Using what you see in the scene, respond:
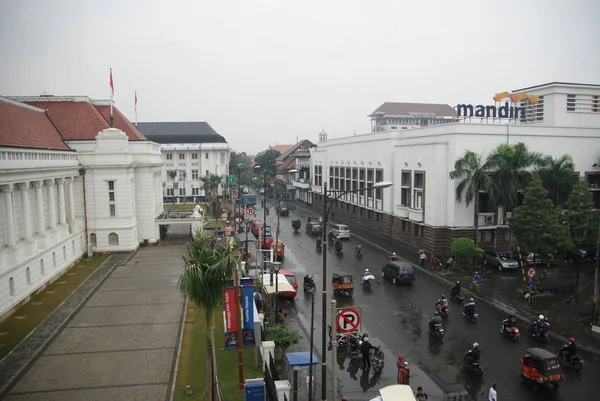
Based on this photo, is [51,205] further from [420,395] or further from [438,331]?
[420,395]

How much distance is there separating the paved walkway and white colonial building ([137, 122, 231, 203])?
221 ft

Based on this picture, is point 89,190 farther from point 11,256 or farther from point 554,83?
point 554,83

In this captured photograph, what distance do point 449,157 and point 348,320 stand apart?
93.3 feet

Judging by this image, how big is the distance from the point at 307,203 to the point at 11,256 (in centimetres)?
6688

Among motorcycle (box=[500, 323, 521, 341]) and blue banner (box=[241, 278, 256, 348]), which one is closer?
blue banner (box=[241, 278, 256, 348])

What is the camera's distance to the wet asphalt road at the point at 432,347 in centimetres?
1841

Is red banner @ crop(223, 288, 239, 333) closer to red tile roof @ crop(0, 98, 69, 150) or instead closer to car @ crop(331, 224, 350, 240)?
red tile roof @ crop(0, 98, 69, 150)

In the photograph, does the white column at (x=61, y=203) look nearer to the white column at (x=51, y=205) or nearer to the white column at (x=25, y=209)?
the white column at (x=51, y=205)

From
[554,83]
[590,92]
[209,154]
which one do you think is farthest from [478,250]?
[209,154]

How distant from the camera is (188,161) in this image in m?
102

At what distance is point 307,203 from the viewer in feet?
302

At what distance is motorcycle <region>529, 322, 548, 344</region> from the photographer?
22.6 m

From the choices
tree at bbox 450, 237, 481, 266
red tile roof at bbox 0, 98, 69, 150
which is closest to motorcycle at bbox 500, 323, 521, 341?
tree at bbox 450, 237, 481, 266

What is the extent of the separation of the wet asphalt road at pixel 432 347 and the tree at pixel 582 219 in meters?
10.0
